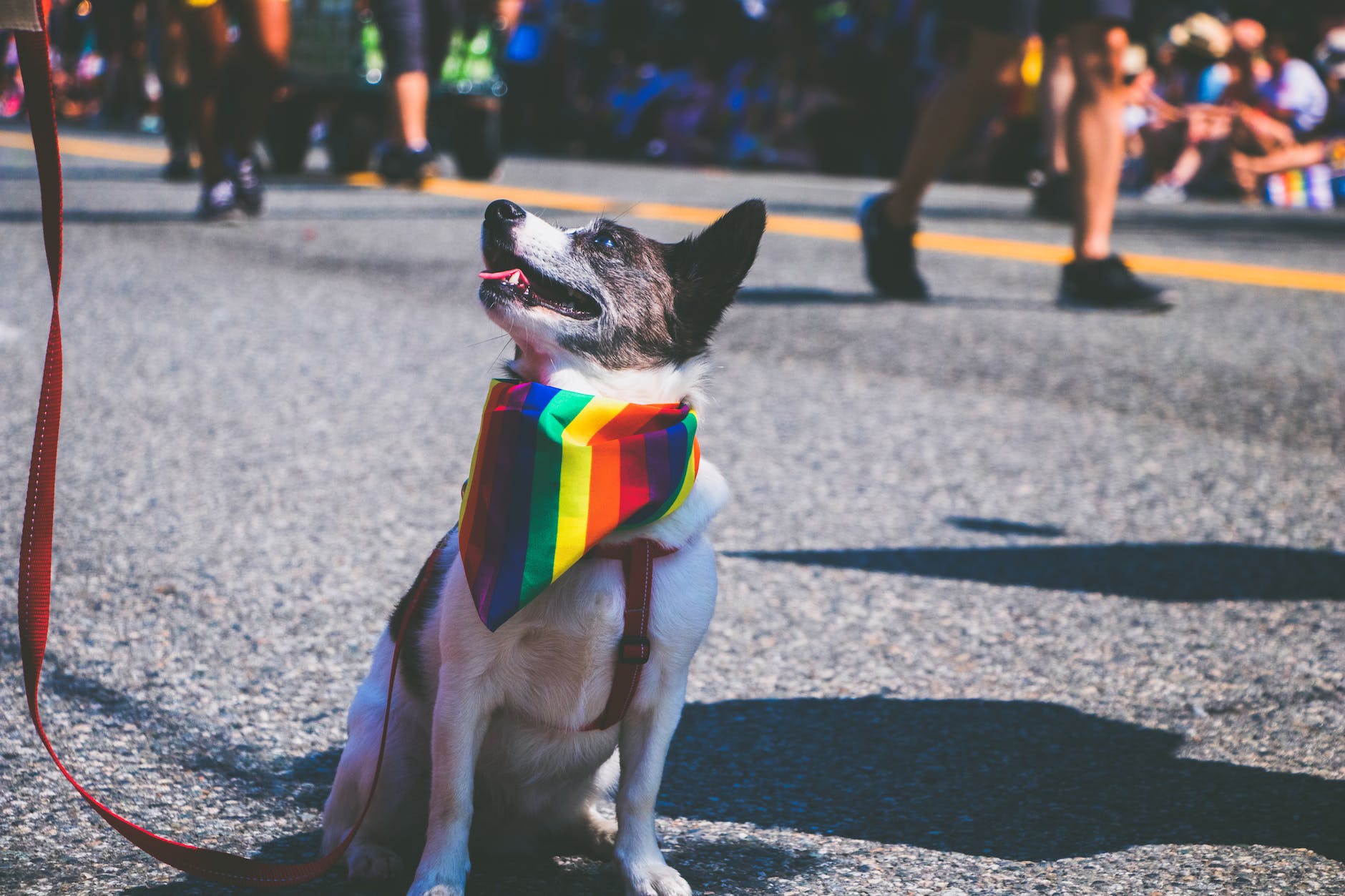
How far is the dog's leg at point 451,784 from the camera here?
1.84 metres

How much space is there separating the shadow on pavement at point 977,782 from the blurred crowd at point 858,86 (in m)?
8.01

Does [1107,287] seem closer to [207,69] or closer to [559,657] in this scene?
[559,657]

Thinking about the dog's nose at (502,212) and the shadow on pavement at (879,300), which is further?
the shadow on pavement at (879,300)

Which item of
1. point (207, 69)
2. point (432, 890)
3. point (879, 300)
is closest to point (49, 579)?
point (432, 890)

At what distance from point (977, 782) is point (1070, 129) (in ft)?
12.8

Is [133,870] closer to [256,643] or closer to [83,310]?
[256,643]

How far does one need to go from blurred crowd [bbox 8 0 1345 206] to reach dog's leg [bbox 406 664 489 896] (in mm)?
8679

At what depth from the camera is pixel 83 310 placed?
18.8 feet

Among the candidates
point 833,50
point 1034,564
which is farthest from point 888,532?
point 833,50

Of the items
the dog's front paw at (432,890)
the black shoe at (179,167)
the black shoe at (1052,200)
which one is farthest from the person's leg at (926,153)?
the black shoe at (179,167)

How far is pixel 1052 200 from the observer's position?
9148 mm

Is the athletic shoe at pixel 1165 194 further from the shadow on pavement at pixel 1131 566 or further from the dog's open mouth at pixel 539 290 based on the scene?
the dog's open mouth at pixel 539 290

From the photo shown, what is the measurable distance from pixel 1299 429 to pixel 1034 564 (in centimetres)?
155

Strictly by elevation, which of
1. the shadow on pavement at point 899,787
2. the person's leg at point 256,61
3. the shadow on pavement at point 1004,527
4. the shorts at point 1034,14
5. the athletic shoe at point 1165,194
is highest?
the shorts at point 1034,14
